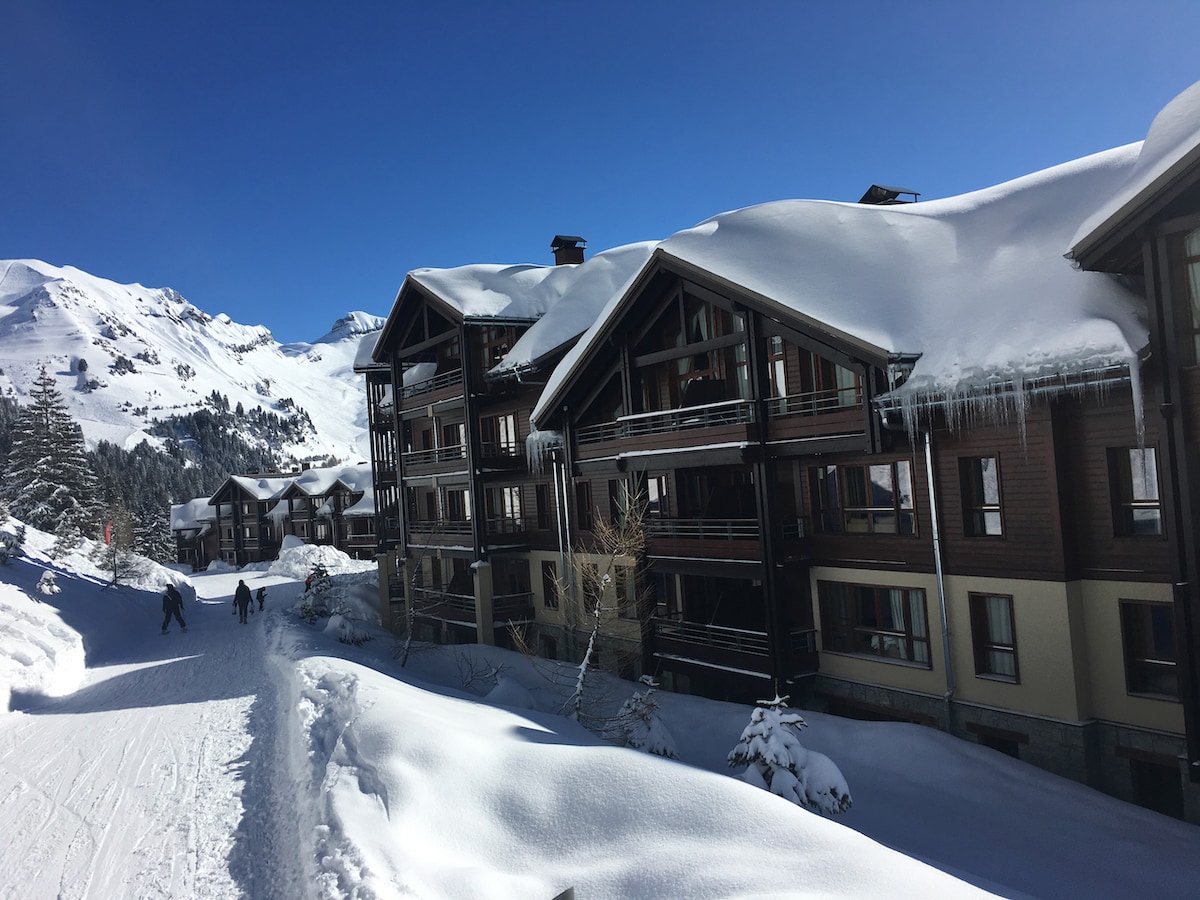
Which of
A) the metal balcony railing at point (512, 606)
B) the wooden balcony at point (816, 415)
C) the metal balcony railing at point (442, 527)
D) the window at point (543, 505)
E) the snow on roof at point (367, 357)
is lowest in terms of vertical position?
the metal balcony railing at point (512, 606)

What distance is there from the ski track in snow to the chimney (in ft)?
67.7

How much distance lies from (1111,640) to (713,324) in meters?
10.8

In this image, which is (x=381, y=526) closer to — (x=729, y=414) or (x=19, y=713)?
(x=19, y=713)

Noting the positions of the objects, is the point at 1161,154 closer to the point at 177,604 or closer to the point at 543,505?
the point at 543,505

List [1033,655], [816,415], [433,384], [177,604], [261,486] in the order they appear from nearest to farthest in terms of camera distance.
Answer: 1. [1033,655]
2. [816,415]
3. [433,384]
4. [177,604]
5. [261,486]

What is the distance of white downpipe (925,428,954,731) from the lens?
48.3 ft

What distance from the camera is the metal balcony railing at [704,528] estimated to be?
18211mm

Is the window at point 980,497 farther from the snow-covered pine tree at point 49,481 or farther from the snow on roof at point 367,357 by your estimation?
the snow-covered pine tree at point 49,481

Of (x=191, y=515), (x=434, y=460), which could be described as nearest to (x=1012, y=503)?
(x=434, y=460)

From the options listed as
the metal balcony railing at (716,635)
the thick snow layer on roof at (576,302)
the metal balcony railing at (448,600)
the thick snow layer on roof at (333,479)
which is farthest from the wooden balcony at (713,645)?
the thick snow layer on roof at (333,479)

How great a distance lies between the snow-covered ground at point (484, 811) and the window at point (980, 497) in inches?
154

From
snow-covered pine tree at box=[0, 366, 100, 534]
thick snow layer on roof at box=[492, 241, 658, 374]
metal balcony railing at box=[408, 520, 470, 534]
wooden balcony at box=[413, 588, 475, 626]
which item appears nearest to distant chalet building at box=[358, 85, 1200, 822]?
thick snow layer on roof at box=[492, 241, 658, 374]

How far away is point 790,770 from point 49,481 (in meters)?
58.7

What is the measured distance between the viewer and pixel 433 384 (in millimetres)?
30188
